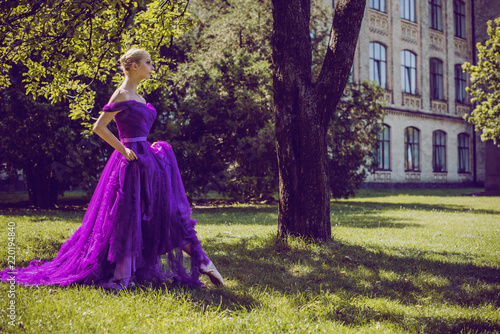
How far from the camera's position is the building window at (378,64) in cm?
3000

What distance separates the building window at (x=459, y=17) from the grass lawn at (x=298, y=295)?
33.1m

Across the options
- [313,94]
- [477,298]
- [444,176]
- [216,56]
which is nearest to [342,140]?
[216,56]

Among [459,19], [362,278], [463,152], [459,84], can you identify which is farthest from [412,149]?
[362,278]

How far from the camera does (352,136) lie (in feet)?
57.8

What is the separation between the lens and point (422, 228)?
9.66 meters

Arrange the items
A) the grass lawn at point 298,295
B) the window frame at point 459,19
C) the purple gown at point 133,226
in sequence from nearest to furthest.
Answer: the grass lawn at point 298,295 → the purple gown at point 133,226 → the window frame at point 459,19

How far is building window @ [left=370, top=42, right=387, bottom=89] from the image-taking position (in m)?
30.0

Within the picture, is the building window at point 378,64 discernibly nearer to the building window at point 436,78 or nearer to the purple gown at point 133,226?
the building window at point 436,78

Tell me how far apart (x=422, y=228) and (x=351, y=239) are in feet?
9.41

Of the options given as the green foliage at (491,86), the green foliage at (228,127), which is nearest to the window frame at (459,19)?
the green foliage at (491,86)

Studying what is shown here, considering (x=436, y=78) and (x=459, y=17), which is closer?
(x=436, y=78)

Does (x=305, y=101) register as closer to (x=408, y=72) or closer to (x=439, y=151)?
(x=408, y=72)

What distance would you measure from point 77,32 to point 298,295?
507 cm

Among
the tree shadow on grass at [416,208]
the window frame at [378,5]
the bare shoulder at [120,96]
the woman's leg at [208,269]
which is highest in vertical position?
the window frame at [378,5]
